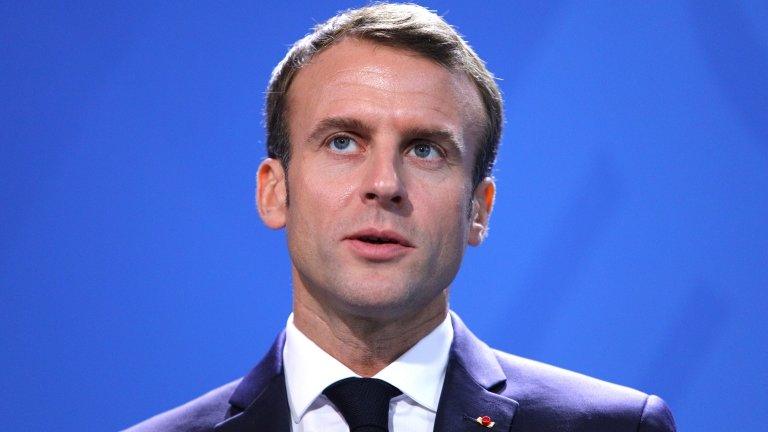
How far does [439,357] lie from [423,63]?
0.76 m

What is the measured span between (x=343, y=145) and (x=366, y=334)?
492 millimetres

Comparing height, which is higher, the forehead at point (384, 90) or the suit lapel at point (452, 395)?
the forehead at point (384, 90)

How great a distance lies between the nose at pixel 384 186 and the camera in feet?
8.54

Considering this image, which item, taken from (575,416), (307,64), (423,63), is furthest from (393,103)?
(575,416)

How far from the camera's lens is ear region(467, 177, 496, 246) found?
2.97 metres

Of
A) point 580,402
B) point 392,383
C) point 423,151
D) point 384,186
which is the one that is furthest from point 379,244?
point 580,402

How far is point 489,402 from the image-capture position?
2830 millimetres

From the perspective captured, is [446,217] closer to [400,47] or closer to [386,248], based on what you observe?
[386,248]

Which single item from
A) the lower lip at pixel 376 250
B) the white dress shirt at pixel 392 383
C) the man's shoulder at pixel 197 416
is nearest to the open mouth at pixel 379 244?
the lower lip at pixel 376 250

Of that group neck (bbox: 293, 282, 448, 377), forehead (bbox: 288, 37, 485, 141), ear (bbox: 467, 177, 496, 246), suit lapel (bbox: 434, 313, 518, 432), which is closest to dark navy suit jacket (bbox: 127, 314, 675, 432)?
suit lapel (bbox: 434, 313, 518, 432)

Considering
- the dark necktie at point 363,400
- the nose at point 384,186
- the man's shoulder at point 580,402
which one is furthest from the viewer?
the man's shoulder at point 580,402

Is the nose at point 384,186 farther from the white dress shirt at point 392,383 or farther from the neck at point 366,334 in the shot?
the white dress shirt at point 392,383

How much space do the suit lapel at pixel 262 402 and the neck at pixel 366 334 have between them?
0.16 meters

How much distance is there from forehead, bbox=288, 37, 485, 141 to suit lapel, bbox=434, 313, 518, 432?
1.90 feet
